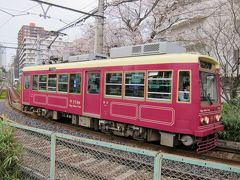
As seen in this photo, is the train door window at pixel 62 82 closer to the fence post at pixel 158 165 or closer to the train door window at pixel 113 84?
the train door window at pixel 113 84

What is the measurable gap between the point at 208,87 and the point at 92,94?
4.18m

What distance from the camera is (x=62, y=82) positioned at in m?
12.7

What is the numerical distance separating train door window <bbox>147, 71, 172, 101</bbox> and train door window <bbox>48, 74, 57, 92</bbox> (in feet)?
19.5

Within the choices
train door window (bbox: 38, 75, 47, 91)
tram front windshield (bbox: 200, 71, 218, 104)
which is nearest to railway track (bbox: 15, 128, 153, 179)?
tram front windshield (bbox: 200, 71, 218, 104)

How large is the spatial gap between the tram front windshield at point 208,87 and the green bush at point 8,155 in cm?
522

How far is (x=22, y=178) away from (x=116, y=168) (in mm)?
1673

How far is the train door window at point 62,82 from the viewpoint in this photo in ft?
40.7

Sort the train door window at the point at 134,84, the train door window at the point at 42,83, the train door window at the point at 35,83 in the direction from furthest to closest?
the train door window at the point at 35,83 < the train door window at the point at 42,83 < the train door window at the point at 134,84

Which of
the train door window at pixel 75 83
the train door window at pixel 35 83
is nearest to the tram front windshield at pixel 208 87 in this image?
the train door window at pixel 75 83

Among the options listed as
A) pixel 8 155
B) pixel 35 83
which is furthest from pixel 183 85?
pixel 35 83

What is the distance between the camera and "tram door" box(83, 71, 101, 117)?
10.6m

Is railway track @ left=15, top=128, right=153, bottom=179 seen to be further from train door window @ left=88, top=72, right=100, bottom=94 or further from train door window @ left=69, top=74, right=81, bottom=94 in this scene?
train door window @ left=69, top=74, right=81, bottom=94

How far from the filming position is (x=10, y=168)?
495cm

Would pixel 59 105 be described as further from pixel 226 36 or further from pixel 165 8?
pixel 226 36
